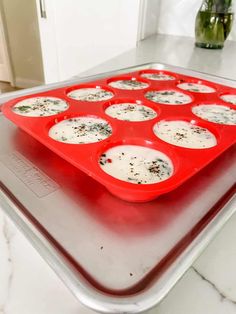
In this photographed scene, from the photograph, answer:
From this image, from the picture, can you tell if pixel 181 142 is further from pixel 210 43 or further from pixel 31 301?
pixel 210 43

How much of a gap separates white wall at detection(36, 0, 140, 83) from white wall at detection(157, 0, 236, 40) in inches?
11.1

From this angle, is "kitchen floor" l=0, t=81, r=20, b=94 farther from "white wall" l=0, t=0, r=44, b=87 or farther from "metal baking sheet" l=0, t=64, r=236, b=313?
"metal baking sheet" l=0, t=64, r=236, b=313

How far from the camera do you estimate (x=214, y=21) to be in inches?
43.1

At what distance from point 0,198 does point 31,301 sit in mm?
137

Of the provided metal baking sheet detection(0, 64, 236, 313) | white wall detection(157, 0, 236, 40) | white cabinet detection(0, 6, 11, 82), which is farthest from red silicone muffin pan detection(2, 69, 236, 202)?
white cabinet detection(0, 6, 11, 82)

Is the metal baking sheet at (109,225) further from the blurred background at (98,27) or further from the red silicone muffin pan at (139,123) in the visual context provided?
the blurred background at (98,27)

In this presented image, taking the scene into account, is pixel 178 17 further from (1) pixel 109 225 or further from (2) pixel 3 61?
(2) pixel 3 61

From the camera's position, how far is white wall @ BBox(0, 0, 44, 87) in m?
2.78

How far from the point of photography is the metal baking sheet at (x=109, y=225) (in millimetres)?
278

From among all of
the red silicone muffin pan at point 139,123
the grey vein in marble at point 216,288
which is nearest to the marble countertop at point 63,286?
the grey vein in marble at point 216,288

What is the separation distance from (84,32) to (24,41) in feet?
5.83

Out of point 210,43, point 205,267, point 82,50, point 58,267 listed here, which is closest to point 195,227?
point 205,267

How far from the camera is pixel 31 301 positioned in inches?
11.8

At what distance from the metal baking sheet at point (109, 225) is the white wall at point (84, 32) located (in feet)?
3.59
